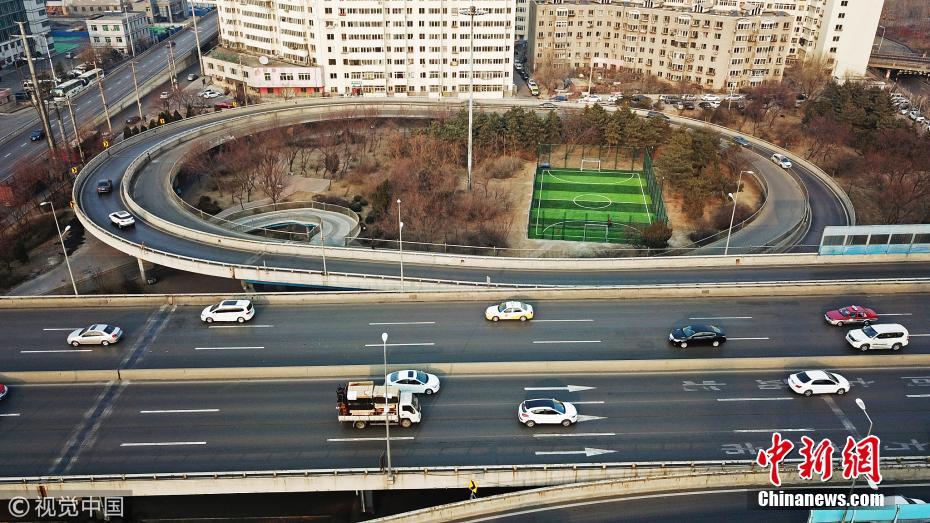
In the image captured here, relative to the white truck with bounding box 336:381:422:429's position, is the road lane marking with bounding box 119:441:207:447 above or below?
below

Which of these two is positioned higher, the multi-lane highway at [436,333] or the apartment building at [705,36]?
the apartment building at [705,36]

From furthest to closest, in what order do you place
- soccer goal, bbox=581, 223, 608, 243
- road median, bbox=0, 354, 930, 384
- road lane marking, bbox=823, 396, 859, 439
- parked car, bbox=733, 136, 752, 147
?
parked car, bbox=733, 136, 752, 147, soccer goal, bbox=581, 223, 608, 243, road median, bbox=0, 354, 930, 384, road lane marking, bbox=823, 396, 859, 439

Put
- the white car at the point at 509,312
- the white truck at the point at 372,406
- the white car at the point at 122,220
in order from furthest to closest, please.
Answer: the white car at the point at 122,220 < the white car at the point at 509,312 < the white truck at the point at 372,406

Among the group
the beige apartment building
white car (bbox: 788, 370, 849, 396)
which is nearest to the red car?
white car (bbox: 788, 370, 849, 396)

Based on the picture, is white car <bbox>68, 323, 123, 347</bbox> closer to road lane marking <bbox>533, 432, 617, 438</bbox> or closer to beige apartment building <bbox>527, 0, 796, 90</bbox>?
road lane marking <bbox>533, 432, 617, 438</bbox>

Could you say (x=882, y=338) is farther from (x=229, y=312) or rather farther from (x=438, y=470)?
(x=229, y=312)

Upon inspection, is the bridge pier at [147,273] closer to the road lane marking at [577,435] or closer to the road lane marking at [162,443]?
A: the road lane marking at [162,443]

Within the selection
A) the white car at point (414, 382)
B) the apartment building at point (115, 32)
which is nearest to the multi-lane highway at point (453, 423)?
the white car at point (414, 382)

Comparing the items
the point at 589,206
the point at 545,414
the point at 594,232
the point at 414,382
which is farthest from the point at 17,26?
the point at 545,414
